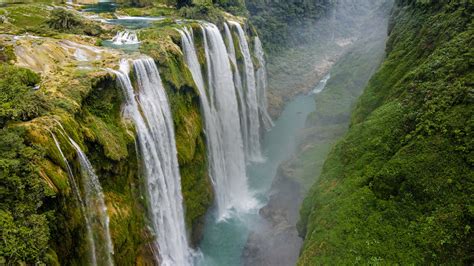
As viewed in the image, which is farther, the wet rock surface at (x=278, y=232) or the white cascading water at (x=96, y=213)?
the wet rock surface at (x=278, y=232)

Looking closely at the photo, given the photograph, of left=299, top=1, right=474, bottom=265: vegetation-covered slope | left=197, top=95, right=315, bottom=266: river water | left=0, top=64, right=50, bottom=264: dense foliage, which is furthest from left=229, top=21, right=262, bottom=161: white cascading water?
left=0, top=64, right=50, bottom=264: dense foliage

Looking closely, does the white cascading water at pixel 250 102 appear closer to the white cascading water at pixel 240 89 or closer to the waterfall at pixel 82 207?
the white cascading water at pixel 240 89

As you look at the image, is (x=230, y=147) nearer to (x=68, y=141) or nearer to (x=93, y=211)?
(x=93, y=211)

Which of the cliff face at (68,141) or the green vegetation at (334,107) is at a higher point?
the cliff face at (68,141)

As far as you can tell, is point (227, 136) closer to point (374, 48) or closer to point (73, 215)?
point (73, 215)

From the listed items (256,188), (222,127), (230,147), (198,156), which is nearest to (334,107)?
(256,188)

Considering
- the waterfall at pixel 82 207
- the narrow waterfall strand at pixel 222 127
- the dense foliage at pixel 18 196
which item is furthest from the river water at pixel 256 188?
the dense foliage at pixel 18 196

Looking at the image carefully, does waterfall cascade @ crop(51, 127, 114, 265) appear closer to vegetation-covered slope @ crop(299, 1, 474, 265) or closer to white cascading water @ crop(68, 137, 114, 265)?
white cascading water @ crop(68, 137, 114, 265)
